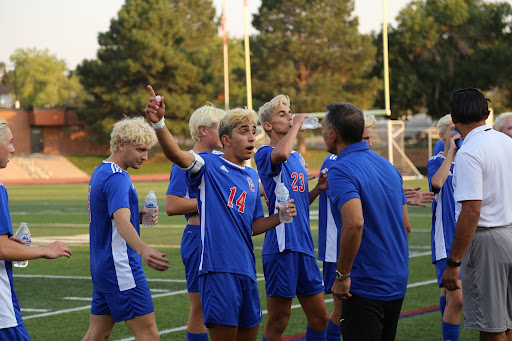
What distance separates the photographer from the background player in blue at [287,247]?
596 cm

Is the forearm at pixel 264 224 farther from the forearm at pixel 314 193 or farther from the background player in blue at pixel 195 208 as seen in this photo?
the background player in blue at pixel 195 208

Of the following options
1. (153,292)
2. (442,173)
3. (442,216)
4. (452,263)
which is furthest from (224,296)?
(153,292)

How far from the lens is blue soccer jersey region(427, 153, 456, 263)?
699cm

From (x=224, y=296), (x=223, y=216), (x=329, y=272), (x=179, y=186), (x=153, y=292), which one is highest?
(x=179, y=186)

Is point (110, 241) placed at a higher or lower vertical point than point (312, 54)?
lower

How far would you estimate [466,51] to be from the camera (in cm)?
5728

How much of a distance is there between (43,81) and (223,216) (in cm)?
11411

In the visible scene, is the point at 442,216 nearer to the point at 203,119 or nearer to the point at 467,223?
the point at 467,223

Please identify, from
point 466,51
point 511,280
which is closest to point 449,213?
point 511,280

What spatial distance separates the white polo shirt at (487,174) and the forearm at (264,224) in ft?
4.08

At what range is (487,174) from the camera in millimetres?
5152

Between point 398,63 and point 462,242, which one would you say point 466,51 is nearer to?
point 398,63

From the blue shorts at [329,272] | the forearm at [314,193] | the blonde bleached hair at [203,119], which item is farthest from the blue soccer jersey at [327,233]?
the blonde bleached hair at [203,119]

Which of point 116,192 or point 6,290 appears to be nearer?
point 6,290
